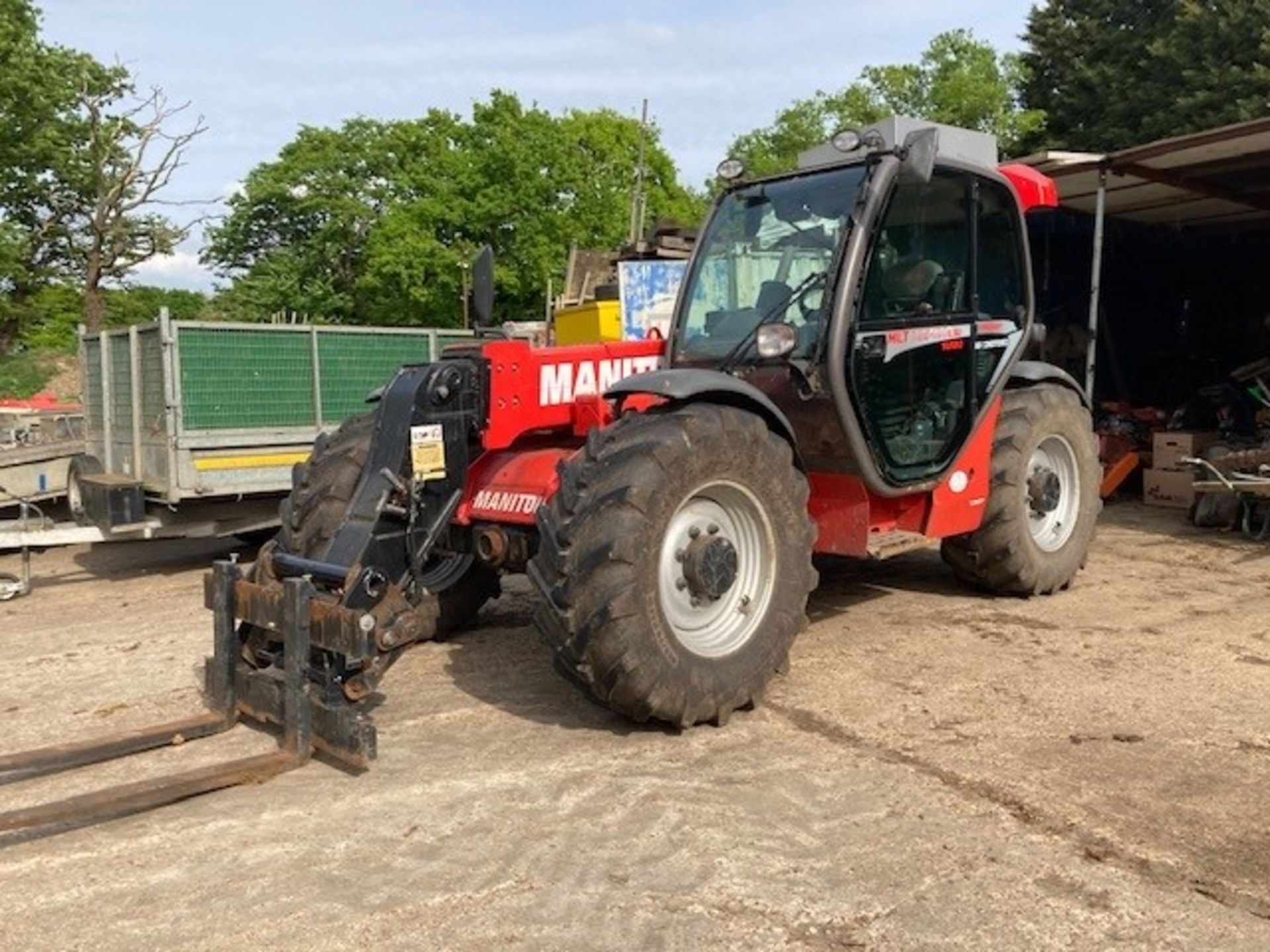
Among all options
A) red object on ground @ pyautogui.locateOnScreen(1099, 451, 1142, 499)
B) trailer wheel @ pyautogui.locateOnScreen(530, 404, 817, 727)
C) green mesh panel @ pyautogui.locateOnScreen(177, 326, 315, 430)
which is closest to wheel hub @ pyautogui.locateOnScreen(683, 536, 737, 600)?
trailer wheel @ pyautogui.locateOnScreen(530, 404, 817, 727)

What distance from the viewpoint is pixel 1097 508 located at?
7180mm

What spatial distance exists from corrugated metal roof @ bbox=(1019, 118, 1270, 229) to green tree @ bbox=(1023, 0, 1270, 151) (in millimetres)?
9875

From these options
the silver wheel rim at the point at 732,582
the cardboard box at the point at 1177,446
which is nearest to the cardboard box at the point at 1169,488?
the cardboard box at the point at 1177,446

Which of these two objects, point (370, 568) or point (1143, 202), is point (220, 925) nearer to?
point (370, 568)

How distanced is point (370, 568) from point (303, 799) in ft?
2.79

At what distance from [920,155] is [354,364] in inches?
219

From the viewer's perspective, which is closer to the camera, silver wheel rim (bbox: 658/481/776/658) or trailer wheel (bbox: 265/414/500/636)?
silver wheel rim (bbox: 658/481/776/658)

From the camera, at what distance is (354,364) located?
942 centimetres

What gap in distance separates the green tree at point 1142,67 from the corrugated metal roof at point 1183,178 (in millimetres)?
9875

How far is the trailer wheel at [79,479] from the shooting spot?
341 inches

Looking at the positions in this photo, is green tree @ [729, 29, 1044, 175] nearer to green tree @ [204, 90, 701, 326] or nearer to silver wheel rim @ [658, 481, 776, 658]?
green tree @ [204, 90, 701, 326]

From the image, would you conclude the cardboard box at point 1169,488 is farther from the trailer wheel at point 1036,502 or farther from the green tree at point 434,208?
the green tree at point 434,208

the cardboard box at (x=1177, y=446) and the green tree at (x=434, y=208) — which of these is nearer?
the cardboard box at (x=1177, y=446)

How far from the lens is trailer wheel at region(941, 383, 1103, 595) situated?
642 centimetres
